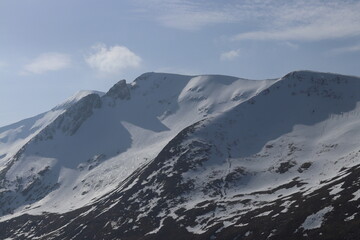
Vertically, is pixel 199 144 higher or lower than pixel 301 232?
higher

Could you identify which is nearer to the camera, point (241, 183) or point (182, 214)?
point (182, 214)

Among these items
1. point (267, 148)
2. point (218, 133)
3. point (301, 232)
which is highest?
point (218, 133)

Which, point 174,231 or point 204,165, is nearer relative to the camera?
point 174,231

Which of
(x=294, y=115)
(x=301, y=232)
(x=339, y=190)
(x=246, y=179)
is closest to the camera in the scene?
(x=301, y=232)

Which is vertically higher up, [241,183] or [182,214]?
[241,183]

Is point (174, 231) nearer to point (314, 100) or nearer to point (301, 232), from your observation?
point (301, 232)

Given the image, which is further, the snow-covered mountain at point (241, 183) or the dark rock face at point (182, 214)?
the snow-covered mountain at point (241, 183)

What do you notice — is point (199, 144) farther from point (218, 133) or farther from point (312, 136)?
point (312, 136)

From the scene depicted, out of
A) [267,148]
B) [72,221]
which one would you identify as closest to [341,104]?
[267,148]

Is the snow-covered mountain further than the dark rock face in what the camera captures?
Yes

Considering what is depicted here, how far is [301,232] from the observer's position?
273ft

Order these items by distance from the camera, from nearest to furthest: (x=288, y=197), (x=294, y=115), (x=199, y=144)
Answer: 1. (x=288, y=197)
2. (x=199, y=144)
3. (x=294, y=115)

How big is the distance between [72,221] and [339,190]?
87.5m

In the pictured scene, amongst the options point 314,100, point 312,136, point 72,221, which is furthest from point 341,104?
point 72,221
